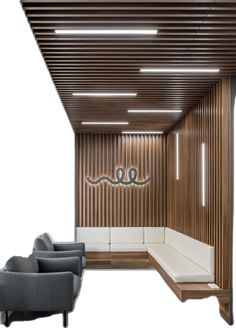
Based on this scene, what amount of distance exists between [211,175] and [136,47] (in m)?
2.70

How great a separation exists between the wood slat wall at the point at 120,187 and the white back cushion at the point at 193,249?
1.16 meters

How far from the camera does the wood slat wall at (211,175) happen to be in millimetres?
6512

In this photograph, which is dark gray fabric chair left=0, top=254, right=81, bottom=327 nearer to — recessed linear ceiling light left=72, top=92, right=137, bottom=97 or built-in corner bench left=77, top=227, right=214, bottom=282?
built-in corner bench left=77, top=227, right=214, bottom=282

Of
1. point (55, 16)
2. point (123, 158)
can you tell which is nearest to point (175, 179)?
Result: point (123, 158)

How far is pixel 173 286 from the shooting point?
23.0 ft

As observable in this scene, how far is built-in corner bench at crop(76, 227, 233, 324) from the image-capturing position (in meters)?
6.61

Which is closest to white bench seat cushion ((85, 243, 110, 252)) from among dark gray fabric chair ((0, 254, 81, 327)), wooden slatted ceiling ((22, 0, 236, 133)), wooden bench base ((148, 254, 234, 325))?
wooden slatted ceiling ((22, 0, 236, 133))

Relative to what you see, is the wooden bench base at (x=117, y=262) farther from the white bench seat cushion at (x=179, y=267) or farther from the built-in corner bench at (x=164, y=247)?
the white bench seat cushion at (x=179, y=267)

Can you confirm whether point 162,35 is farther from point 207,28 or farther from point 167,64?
point 167,64

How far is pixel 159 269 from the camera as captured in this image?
28.5 feet

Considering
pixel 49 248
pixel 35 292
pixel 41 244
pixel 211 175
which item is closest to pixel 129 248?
pixel 49 248

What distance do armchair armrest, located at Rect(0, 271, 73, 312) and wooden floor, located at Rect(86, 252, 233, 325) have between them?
1581 mm

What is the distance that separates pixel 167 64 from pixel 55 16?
1.92 m

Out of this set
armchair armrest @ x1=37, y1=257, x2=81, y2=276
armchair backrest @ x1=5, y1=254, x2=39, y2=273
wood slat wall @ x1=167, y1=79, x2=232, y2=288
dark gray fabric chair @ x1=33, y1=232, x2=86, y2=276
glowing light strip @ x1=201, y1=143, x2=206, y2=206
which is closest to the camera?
armchair backrest @ x1=5, y1=254, x2=39, y2=273
